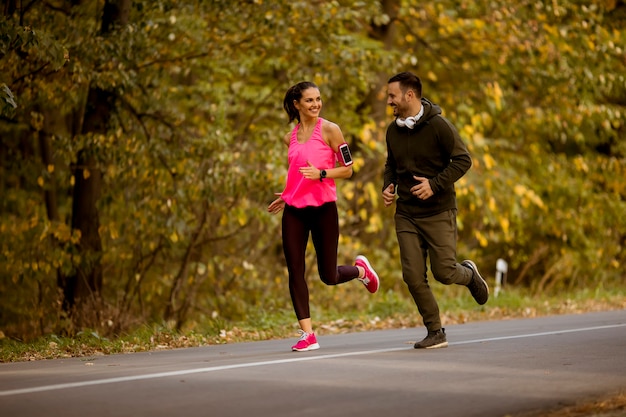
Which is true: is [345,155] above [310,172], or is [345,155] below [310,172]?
above

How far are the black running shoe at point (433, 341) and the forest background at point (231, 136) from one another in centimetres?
398

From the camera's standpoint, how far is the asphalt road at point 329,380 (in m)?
6.12

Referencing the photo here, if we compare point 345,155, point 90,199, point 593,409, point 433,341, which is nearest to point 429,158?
point 345,155

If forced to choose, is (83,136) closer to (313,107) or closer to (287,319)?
(287,319)

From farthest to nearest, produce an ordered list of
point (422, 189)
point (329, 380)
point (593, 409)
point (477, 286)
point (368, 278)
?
point (368, 278) < point (477, 286) < point (422, 189) < point (329, 380) < point (593, 409)

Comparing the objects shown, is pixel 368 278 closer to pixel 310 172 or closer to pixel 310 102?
pixel 310 172

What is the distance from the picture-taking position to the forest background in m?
15.2

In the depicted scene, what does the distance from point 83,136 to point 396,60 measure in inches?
245

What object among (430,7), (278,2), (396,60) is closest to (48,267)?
(278,2)

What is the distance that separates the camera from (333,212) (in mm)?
9383

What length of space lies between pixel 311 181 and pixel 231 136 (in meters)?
7.37

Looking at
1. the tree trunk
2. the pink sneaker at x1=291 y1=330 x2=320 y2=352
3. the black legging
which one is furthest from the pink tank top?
the tree trunk

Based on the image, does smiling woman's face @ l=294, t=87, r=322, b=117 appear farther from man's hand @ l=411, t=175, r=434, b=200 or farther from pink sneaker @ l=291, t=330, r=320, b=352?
pink sneaker @ l=291, t=330, r=320, b=352

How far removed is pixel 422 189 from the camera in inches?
356
